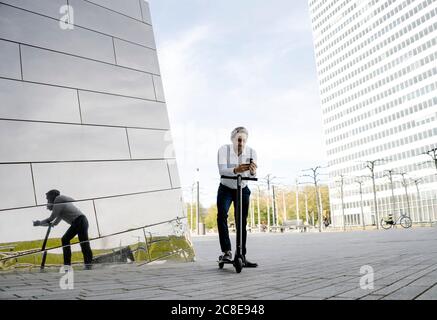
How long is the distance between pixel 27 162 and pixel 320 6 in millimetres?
119014

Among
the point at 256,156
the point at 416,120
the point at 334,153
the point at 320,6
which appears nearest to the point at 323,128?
the point at 334,153

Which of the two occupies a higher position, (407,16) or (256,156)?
(407,16)

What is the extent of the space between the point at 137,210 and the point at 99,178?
0.68 metres

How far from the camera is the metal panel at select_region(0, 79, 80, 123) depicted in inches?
170

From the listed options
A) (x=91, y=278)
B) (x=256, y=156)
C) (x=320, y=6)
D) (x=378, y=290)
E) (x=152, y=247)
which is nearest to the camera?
(x=378, y=290)

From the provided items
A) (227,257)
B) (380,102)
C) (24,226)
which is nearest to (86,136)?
(24,226)

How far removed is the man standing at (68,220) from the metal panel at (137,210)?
0.23m

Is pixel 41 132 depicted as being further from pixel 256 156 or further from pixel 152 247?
pixel 256 156

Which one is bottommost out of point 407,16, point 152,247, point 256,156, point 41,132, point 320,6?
point 152,247

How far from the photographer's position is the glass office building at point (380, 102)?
70.4 metres

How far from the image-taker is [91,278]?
3.67m

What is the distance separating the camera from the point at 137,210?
4.92 meters

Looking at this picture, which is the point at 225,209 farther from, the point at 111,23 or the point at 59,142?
the point at 111,23

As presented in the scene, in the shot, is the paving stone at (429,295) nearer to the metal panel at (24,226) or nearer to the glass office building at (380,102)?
the metal panel at (24,226)
